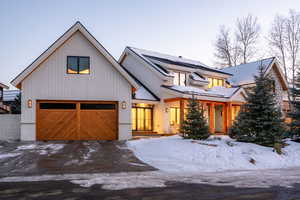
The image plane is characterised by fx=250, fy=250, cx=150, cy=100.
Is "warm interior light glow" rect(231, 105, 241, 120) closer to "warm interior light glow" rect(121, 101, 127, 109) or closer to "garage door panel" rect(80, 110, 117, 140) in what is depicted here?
"warm interior light glow" rect(121, 101, 127, 109)

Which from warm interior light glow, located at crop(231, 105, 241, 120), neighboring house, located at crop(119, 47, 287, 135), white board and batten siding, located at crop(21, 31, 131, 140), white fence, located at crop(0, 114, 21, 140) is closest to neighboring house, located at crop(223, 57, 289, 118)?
warm interior light glow, located at crop(231, 105, 241, 120)

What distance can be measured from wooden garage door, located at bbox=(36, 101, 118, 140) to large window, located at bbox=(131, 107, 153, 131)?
4.26 metres

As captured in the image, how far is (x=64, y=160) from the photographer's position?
9.55 m

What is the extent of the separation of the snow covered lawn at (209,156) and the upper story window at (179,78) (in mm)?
10103

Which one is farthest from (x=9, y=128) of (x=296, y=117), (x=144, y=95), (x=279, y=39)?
(x=279, y=39)

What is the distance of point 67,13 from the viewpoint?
27234 mm

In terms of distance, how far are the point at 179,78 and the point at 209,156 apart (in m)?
12.6

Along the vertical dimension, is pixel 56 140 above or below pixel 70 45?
below

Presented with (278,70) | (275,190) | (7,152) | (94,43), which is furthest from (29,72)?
(278,70)

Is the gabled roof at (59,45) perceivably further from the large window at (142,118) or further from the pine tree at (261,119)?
the pine tree at (261,119)

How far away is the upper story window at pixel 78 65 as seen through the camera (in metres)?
15.3

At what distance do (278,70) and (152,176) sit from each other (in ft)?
78.5

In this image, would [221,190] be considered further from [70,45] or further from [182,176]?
→ [70,45]

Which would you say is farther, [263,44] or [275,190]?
[263,44]
